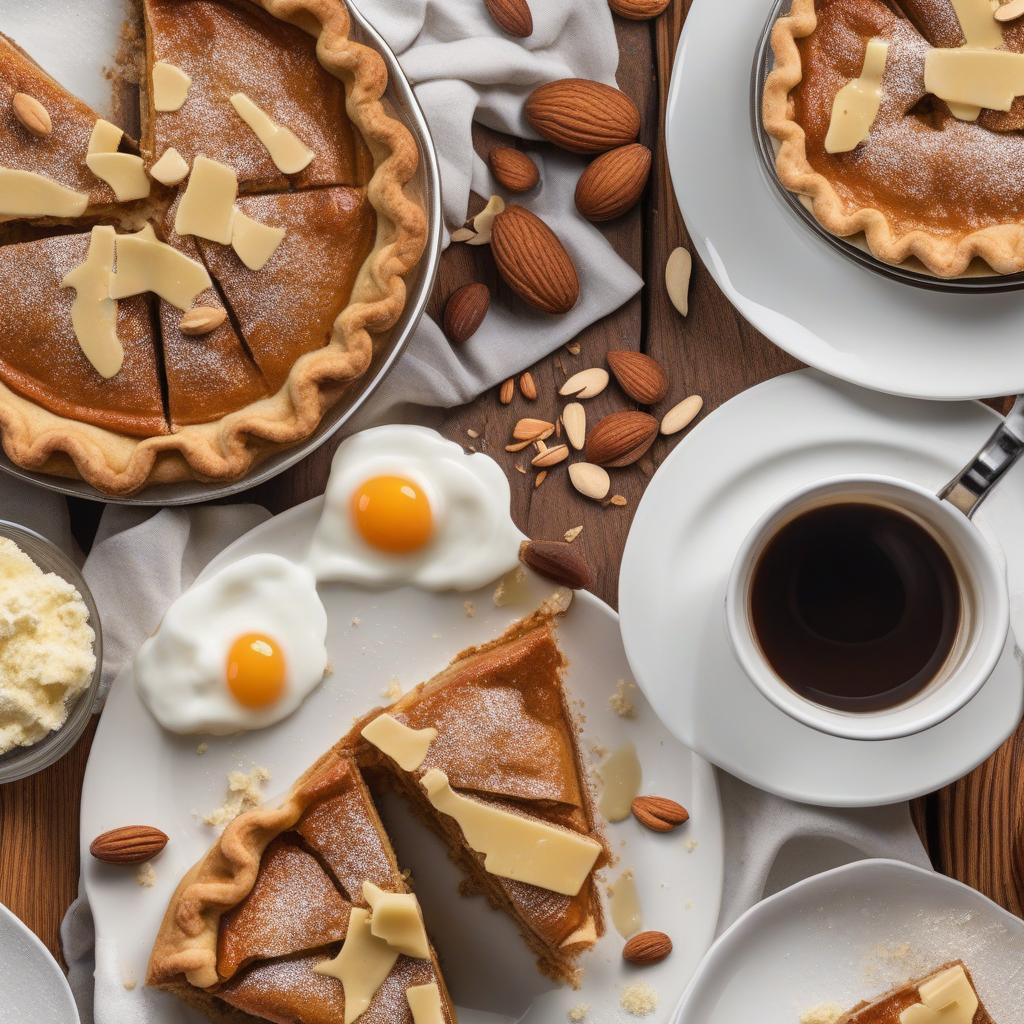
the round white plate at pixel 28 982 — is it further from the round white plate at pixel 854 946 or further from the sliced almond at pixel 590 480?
the sliced almond at pixel 590 480

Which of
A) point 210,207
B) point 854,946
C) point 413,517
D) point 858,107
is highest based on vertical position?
point 858,107

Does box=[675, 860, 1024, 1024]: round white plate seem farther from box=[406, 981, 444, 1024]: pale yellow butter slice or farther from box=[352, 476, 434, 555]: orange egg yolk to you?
box=[352, 476, 434, 555]: orange egg yolk

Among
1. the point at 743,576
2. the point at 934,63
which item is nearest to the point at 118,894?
the point at 743,576

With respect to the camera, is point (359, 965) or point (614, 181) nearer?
point (359, 965)

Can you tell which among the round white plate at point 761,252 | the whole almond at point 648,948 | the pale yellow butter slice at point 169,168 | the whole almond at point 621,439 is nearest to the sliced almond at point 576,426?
the whole almond at point 621,439

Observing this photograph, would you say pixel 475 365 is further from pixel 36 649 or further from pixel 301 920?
pixel 301 920

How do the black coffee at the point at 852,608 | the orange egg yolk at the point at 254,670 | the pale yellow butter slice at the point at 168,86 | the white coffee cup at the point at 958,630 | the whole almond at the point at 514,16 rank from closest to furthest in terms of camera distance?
the white coffee cup at the point at 958,630 → the black coffee at the point at 852,608 → the pale yellow butter slice at the point at 168,86 → the orange egg yolk at the point at 254,670 → the whole almond at the point at 514,16

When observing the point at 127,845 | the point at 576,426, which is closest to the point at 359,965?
the point at 127,845
